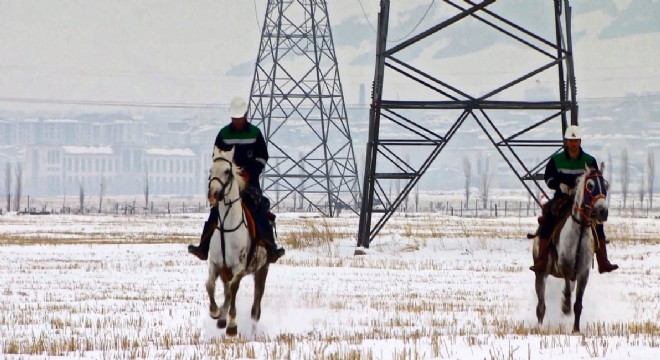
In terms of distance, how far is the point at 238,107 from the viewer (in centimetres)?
1415

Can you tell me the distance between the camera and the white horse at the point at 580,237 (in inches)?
541

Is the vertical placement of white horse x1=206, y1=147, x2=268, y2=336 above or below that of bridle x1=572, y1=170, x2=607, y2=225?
below

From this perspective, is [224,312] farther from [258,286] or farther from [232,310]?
[258,286]

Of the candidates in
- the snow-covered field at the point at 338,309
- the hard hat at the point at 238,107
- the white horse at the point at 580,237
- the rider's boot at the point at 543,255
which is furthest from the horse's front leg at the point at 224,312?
the rider's boot at the point at 543,255

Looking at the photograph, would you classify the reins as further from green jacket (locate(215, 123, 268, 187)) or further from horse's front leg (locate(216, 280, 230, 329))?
green jacket (locate(215, 123, 268, 187))

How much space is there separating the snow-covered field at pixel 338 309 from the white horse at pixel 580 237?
55cm

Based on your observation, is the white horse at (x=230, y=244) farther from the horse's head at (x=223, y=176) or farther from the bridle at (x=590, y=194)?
Answer: the bridle at (x=590, y=194)

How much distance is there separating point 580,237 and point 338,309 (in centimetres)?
433

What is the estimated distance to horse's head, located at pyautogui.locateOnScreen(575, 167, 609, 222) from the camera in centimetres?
1351

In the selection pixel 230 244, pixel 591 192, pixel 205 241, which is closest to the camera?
pixel 230 244

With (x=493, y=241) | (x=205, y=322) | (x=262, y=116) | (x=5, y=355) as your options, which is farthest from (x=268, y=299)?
(x=262, y=116)

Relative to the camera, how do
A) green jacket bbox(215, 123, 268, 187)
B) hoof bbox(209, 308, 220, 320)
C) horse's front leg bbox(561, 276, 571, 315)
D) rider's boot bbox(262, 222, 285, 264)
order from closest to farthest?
hoof bbox(209, 308, 220, 320) → green jacket bbox(215, 123, 268, 187) → rider's boot bbox(262, 222, 285, 264) → horse's front leg bbox(561, 276, 571, 315)

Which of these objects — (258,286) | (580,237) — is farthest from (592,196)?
(258,286)

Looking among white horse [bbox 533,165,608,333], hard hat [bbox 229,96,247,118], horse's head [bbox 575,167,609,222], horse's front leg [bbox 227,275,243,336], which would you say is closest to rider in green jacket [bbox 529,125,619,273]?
white horse [bbox 533,165,608,333]
